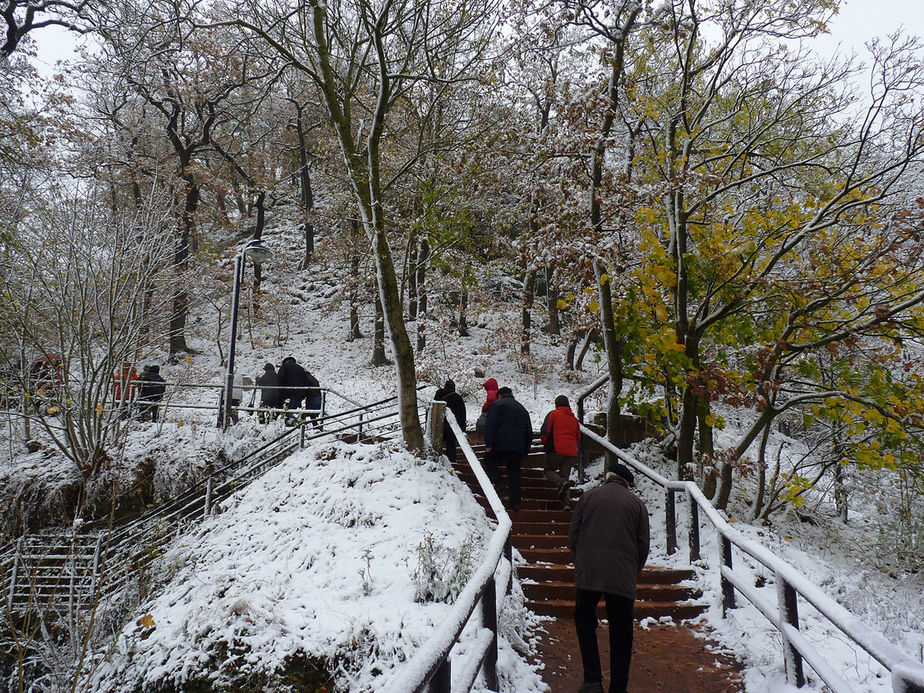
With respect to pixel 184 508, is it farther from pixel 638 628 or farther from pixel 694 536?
pixel 694 536

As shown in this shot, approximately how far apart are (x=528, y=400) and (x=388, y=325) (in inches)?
371

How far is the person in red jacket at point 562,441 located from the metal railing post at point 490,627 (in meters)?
5.11

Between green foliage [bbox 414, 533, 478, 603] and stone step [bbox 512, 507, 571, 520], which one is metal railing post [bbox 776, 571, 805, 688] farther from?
stone step [bbox 512, 507, 571, 520]

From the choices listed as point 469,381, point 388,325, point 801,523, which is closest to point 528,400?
point 469,381

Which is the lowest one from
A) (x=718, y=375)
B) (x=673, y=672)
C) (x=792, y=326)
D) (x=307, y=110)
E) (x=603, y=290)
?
(x=673, y=672)

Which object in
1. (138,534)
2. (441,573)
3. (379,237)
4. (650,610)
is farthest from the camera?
(138,534)

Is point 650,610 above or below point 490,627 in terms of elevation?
below

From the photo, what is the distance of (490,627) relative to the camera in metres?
3.97

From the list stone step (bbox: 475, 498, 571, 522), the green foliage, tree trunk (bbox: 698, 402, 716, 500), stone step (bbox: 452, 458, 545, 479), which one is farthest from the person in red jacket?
the green foliage

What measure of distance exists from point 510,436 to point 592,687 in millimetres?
4600

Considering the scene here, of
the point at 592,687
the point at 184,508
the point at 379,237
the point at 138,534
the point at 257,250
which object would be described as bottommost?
the point at 138,534

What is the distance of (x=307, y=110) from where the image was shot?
28906mm

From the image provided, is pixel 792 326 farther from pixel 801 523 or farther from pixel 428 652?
pixel 428 652

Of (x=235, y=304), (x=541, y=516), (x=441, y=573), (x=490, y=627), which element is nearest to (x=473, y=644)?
(x=490, y=627)
